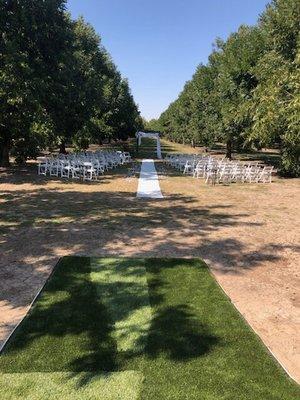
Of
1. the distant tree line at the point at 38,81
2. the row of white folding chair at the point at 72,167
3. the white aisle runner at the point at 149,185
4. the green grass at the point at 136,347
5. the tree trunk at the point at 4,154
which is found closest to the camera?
the green grass at the point at 136,347

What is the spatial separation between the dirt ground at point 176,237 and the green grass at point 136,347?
41cm

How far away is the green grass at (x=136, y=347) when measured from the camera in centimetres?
461

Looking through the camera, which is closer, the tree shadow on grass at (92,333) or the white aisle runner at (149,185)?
the tree shadow on grass at (92,333)

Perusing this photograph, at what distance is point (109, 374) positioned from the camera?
4840 mm

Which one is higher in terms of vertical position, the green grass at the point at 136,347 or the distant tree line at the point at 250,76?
the distant tree line at the point at 250,76

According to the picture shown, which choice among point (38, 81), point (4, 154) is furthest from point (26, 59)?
point (4, 154)

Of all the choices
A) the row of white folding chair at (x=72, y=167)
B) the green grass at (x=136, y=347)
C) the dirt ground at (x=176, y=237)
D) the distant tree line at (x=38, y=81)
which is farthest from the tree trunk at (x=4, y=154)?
the green grass at (x=136, y=347)

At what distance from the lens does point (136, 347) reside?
5414 mm

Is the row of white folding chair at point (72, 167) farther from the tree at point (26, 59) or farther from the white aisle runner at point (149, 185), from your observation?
the white aisle runner at point (149, 185)

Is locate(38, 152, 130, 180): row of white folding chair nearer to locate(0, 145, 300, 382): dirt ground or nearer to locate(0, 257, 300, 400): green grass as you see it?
locate(0, 145, 300, 382): dirt ground

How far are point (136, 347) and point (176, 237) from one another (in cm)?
555

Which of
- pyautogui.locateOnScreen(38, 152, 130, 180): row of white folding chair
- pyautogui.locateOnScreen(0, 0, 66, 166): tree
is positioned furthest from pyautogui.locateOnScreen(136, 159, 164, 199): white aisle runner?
pyautogui.locateOnScreen(0, 0, 66, 166): tree

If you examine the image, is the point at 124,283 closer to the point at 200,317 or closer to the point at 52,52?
the point at 200,317

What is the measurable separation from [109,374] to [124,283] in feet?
9.05
